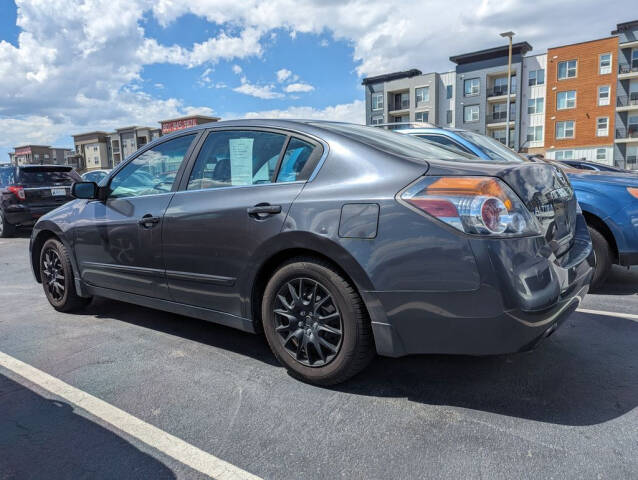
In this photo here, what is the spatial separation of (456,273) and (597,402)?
3.66 ft

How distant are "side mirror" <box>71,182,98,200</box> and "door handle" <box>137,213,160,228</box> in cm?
76

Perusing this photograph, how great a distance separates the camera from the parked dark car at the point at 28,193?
33.1ft

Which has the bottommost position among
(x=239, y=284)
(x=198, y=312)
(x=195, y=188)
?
(x=198, y=312)

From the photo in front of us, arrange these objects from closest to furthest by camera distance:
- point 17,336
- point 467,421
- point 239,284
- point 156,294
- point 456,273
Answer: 1. point 456,273
2. point 467,421
3. point 239,284
4. point 156,294
5. point 17,336

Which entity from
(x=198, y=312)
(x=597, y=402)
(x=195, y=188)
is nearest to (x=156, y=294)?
(x=198, y=312)

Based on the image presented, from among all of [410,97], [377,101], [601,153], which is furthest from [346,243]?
[377,101]

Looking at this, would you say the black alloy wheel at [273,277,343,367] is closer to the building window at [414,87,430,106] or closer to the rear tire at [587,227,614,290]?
the rear tire at [587,227,614,290]

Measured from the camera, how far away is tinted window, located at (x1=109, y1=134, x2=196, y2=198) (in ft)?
11.4

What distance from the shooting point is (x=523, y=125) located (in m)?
44.6

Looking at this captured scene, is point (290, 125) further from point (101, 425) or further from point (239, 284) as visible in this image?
point (101, 425)

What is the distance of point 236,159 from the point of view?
10.4ft

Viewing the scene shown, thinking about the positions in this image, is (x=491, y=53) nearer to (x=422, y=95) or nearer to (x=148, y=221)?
(x=422, y=95)

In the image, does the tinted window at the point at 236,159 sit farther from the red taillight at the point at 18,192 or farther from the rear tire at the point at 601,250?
the red taillight at the point at 18,192

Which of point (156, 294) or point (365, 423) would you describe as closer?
point (365, 423)
